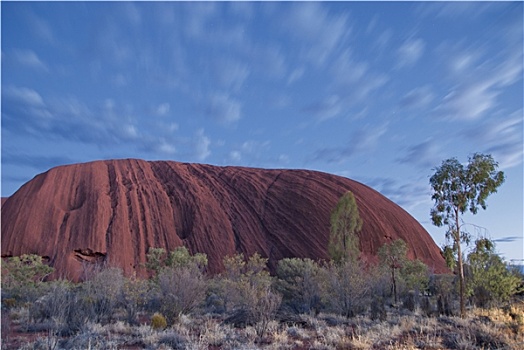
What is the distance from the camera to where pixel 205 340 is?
1036 centimetres

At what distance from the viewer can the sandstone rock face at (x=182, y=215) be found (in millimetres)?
43094

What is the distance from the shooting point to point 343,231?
30.9 m

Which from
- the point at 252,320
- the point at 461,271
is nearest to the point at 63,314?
the point at 252,320

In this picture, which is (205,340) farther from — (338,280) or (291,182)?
(291,182)

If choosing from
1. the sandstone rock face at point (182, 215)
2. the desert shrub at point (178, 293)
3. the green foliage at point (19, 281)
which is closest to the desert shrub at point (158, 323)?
the desert shrub at point (178, 293)

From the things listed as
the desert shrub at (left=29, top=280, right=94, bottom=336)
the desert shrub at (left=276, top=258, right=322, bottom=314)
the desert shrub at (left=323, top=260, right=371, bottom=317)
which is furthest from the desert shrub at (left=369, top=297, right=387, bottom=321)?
the desert shrub at (left=29, top=280, right=94, bottom=336)

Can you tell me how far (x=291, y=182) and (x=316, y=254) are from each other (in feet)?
39.5

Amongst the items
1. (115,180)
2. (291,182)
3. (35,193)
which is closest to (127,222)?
(115,180)

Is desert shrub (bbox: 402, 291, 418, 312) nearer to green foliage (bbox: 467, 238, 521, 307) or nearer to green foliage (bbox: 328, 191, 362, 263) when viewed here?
green foliage (bbox: 467, 238, 521, 307)

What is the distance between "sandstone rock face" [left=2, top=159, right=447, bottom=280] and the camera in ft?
141

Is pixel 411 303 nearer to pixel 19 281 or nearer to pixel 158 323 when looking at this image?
pixel 158 323

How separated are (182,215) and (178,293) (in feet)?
114

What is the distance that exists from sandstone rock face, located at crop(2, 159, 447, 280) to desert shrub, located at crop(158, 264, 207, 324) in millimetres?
27583

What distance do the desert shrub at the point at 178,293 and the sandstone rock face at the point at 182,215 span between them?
2758 centimetres
